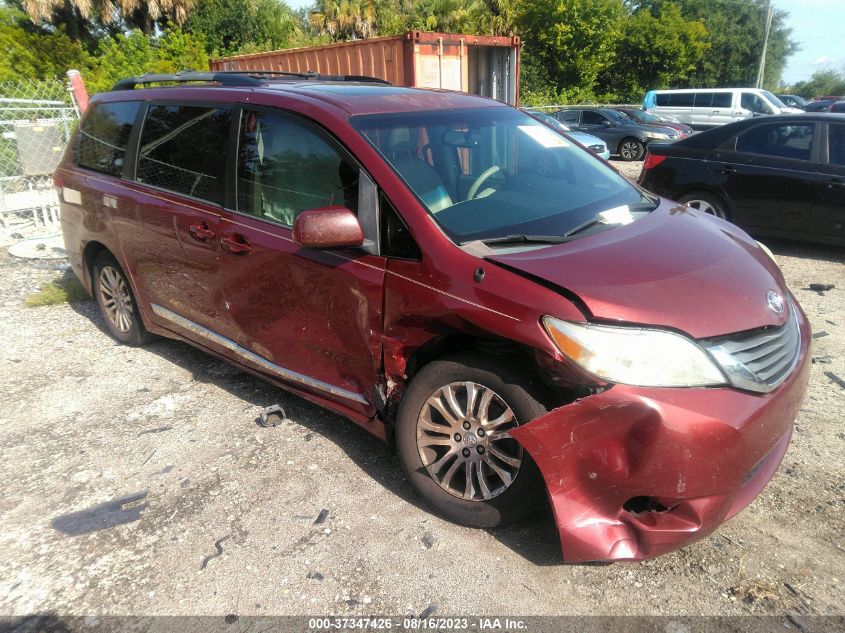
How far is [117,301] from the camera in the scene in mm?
4809

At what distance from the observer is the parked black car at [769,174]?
6.49 m

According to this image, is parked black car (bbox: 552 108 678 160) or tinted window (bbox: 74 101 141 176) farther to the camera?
parked black car (bbox: 552 108 678 160)

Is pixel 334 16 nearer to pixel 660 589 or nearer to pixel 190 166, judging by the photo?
pixel 190 166

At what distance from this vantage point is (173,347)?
16.2 feet

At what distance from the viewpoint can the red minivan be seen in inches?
87.6

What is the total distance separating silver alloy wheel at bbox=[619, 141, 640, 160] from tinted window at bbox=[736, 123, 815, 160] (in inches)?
414

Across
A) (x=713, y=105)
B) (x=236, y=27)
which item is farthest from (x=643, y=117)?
(x=236, y=27)

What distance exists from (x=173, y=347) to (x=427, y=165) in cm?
291

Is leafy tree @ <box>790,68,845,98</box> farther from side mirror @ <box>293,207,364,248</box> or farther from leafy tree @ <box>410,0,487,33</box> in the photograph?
side mirror @ <box>293,207,364,248</box>

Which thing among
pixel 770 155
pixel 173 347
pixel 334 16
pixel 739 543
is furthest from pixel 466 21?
pixel 739 543

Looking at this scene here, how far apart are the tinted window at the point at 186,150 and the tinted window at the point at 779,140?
591 cm

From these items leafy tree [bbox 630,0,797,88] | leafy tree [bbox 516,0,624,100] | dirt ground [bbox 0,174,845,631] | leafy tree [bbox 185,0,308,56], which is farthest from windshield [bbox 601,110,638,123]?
leafy tree [bbox 630,0,797,88]

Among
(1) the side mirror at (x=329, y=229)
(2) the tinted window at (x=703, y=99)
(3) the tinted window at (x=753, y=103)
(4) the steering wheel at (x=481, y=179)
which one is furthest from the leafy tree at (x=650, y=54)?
(1) the side mirror at (x=329, y=229)

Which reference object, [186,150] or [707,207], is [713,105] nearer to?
[707,207]
